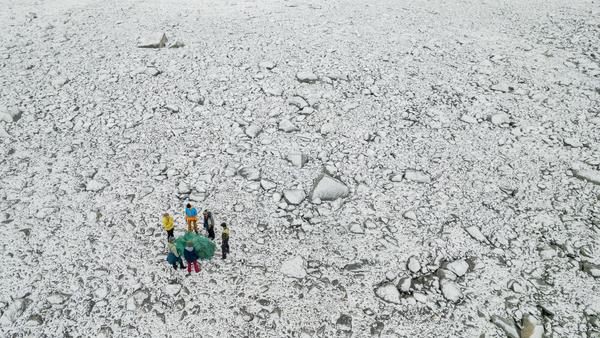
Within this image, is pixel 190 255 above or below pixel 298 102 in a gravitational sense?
below

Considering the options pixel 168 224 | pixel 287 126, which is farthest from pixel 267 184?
pixel 168 224

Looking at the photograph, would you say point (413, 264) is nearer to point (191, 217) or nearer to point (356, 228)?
point (356, 228)

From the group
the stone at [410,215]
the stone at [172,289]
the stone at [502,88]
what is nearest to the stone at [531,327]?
the stone at [410,215]

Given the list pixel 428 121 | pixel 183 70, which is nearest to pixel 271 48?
pixel 183 70

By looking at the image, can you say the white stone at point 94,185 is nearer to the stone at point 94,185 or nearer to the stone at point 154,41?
the stone at point 94,185

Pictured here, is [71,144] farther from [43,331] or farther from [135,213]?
[43,331]
